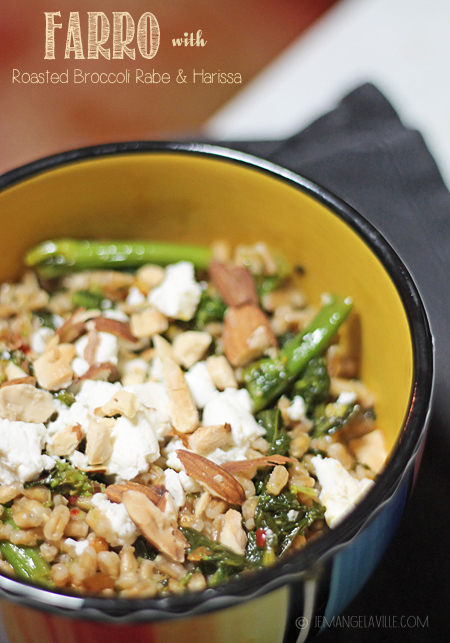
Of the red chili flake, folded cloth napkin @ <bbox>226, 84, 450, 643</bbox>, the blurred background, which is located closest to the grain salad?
the red chili flake

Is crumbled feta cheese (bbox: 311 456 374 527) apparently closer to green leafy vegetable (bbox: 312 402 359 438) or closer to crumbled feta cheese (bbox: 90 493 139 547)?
green leafy vegetable (bbox: 312 402 359 438)

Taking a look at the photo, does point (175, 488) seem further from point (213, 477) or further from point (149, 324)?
point (149, 324)

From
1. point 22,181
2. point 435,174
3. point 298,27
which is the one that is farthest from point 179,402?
point 298,27

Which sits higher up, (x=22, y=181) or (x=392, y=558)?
(x=22, y=181)

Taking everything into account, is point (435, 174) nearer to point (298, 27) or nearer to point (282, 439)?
point (282, 439)

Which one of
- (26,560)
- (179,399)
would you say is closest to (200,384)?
(179,399)

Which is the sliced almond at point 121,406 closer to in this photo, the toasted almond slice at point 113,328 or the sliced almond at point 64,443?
the sliced almond at point 64,443
